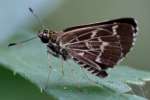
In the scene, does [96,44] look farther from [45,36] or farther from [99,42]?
[45,36]

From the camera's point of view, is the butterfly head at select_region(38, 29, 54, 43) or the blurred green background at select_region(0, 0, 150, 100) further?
the butterfly head at select_region(38, 29, 54, 43)

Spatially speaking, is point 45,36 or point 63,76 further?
point 45,36

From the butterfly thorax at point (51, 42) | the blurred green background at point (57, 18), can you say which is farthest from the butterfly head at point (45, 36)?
the blurred green background at point (57, 18)

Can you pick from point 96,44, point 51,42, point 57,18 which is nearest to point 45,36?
point 51,42

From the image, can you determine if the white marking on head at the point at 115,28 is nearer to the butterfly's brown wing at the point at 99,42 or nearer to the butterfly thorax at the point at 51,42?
the butterfly's brown wing at the point at 99,42

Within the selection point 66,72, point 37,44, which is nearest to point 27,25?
point 37,44

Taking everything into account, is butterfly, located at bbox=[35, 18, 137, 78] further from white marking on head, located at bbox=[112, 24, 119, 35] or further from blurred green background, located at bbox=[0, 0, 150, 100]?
blurred green background, located at bbox=[0, 0, 150, 100]

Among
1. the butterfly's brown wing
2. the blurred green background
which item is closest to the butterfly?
the butterfly's brown wing

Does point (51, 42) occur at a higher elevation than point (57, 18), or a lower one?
higher
